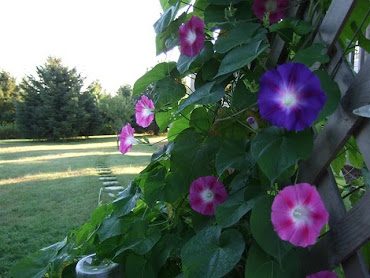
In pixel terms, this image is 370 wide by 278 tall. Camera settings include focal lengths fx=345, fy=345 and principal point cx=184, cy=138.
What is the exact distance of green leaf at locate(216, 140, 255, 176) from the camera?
2.14 feet

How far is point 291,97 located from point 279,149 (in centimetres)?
8

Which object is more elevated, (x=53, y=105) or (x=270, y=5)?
(x=53, y=105)

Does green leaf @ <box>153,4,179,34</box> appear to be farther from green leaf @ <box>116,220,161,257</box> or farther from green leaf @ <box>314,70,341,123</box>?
green leaf @ <box>116,220,161,257</box>

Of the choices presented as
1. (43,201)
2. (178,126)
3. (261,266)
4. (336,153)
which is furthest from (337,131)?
(43,201)

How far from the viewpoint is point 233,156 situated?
667 mm

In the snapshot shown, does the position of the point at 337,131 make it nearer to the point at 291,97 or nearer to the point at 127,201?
the point at 291,97

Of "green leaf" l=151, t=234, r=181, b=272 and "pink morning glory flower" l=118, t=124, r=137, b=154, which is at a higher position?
"pink morning glory flower" l=118, t=124, r=137, b=154

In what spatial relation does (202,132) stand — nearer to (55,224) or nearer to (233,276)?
(233,276)

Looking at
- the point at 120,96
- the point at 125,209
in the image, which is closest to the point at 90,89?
the point at 120,96

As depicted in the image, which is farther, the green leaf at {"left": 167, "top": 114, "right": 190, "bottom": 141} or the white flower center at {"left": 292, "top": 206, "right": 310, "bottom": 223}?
the green leaf at {"left": 167, "top": 114, "right": 190, "bottom": 141}

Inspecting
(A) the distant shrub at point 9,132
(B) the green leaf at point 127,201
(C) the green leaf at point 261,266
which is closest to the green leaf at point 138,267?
(B) the green leaf at point 127,201

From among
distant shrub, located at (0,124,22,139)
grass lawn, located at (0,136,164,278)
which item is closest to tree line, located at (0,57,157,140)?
distant shrub, located at (0,124,22,139)

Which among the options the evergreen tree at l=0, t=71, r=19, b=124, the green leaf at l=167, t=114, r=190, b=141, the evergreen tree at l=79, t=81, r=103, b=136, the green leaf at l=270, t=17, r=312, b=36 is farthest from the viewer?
the evergreen tree at l=0, t=71, r=19, b=124

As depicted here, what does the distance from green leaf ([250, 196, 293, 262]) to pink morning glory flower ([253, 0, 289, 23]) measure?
36 cm
